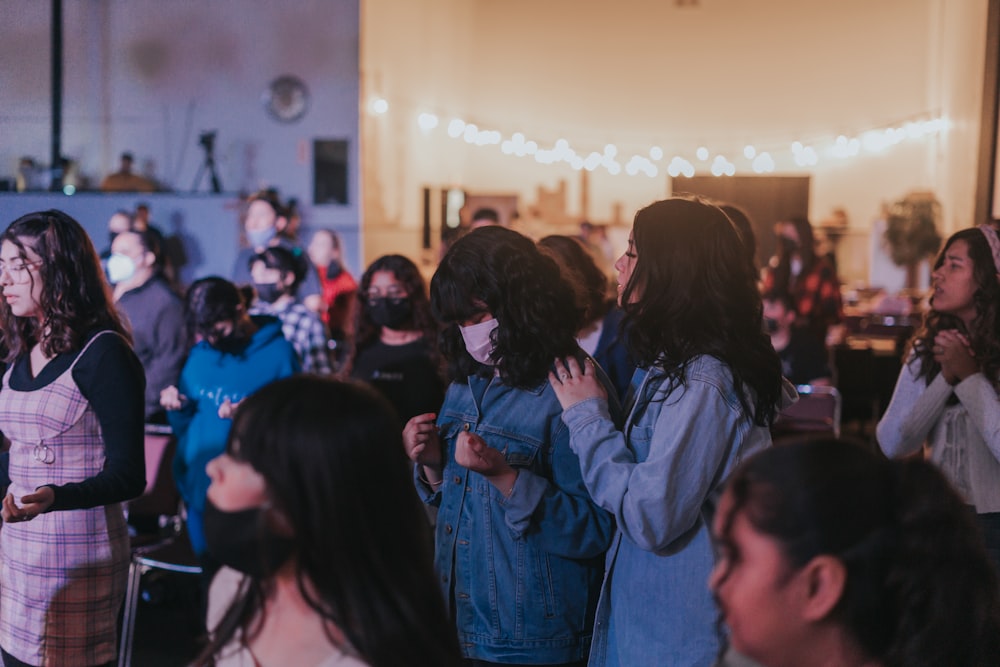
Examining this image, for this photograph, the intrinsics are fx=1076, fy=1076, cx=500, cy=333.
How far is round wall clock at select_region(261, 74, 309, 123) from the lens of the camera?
36.1ft

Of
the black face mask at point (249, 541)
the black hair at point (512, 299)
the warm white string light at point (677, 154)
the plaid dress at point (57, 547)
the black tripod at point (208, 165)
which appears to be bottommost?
the plaid dress at point (57, 547)

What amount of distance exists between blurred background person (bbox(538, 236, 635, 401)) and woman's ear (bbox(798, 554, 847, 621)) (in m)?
1.98

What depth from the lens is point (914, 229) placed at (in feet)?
39.3

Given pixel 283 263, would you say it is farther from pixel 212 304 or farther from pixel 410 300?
pixel 410 300

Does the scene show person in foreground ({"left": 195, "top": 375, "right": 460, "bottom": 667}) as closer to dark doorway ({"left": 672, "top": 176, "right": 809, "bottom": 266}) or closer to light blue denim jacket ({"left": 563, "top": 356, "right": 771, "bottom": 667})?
light blue denim jacket ({"left": 563, "top": 356, "right": 771, "bottom": 667})

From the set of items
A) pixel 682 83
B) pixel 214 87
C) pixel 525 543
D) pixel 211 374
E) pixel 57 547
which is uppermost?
pixel 682 83

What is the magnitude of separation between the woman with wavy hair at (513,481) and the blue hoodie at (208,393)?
2012mm

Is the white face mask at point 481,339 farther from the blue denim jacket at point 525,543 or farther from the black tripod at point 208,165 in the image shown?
the black tripod at point 208,165

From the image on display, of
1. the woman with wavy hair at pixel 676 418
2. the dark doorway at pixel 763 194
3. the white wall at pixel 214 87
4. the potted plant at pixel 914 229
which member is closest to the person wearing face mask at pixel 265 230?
the white wall at pixel 214 87

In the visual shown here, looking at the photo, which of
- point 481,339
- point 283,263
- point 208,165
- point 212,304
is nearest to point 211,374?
point 212,304

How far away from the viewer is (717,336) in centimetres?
200

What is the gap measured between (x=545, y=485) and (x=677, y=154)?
48.7 feet

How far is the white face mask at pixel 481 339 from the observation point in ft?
7.55

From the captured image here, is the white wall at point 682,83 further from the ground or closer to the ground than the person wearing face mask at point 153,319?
further from the ground
